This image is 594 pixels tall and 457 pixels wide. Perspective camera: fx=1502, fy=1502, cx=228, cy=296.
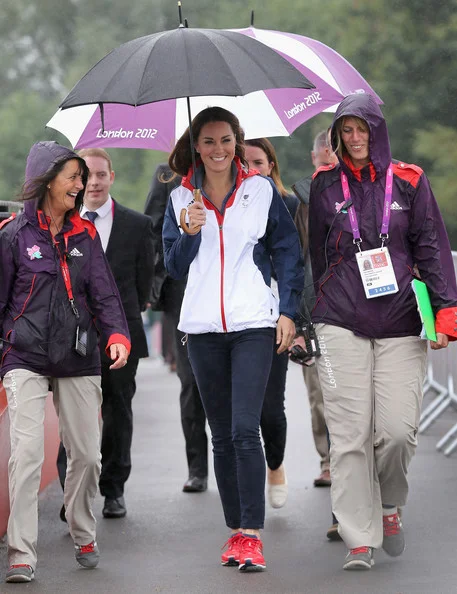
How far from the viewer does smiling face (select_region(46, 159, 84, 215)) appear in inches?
280

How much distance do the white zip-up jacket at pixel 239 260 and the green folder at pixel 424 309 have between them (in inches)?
24.8

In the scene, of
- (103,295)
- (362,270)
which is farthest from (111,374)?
(362,270)

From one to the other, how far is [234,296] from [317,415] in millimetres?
2897

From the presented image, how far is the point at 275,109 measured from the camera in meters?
8.11

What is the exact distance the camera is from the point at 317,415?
9727mm

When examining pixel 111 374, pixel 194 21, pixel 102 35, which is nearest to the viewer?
pixel 111 374

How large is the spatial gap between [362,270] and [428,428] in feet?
20.1

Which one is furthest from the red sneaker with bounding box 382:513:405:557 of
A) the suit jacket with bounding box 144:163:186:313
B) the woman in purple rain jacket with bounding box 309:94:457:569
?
the suit jacket with bounding box 144:163:186:313

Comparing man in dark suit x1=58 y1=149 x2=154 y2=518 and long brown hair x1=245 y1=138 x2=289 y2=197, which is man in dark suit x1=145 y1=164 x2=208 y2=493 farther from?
long brown hair x1=245 y1=138 x2=289 y2=197

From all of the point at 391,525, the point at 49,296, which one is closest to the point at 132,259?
the point at 49,296

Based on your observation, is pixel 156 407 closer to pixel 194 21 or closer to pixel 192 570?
pixel 192 570

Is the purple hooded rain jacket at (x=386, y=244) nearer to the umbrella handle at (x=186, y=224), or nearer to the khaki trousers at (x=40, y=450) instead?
the umbrella handle at (x=186, y=224)

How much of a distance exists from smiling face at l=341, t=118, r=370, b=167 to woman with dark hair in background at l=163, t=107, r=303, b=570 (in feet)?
1.53

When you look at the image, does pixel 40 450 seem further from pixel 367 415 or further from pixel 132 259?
pixel 132 259
